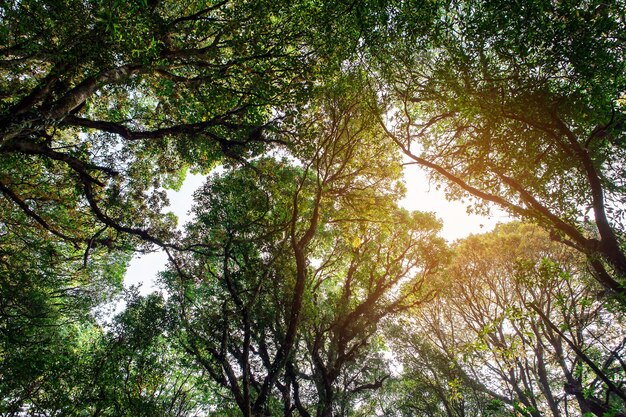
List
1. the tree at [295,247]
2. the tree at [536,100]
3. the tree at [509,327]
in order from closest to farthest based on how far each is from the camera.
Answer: the tree at [536,100] < the tree at [295,247] < the tree at [509,327]

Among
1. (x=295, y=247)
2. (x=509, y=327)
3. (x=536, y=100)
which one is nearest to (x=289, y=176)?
(x=295, y=247)

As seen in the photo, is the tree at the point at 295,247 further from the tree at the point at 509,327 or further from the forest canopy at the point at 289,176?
the tree at the point at 509,327

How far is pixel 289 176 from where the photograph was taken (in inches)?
459

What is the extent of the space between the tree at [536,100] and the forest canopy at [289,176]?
59 mm

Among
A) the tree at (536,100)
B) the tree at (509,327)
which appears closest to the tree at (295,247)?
the tree at (536,100)

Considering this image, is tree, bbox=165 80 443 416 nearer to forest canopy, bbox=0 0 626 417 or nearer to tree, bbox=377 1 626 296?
forest canopy, bbox=0 0 626 417

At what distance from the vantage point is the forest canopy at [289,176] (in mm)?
6555

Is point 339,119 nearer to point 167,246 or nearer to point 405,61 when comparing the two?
point 405,61

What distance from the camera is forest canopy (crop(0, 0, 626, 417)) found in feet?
21.5

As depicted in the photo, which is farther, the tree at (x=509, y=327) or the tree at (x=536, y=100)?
the tree at (x=509, y=327)

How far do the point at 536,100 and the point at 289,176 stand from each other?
782 cm

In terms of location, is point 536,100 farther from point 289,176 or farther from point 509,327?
point 509,327

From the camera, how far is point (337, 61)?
827 cm

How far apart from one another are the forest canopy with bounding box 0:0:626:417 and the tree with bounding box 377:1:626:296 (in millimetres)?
59
